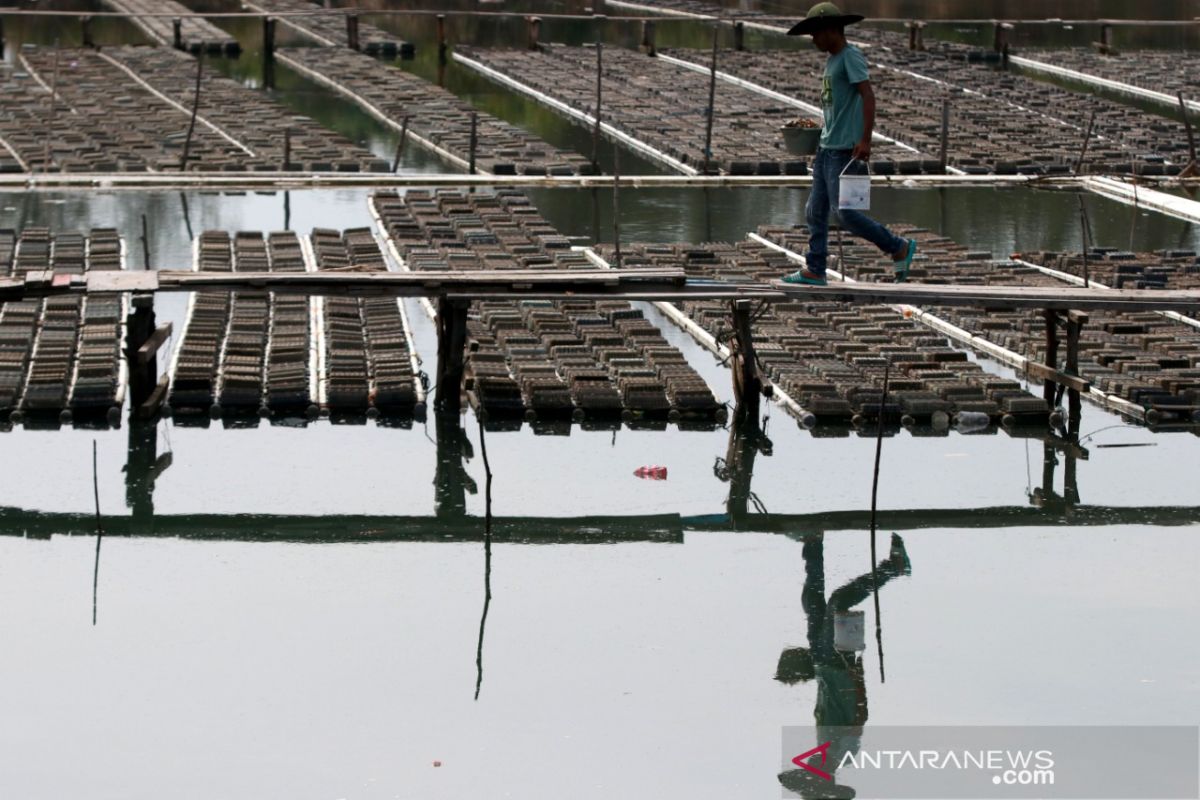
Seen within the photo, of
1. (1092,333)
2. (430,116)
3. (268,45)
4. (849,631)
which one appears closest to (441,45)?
(268,45)

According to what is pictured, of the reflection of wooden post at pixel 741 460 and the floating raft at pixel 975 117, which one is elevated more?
the floating raft at pixel 975 117

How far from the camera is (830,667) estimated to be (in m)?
11.6

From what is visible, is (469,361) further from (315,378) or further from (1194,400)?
(1194,400)

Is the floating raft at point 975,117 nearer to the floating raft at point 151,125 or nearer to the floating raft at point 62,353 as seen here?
the floating raft at point 151,125

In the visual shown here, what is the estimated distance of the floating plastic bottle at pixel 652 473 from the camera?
15.3 m

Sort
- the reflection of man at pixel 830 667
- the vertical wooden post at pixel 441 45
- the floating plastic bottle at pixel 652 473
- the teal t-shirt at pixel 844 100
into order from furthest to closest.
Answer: the vertical wooden post at pixel 441 45 → the floating plastic bottle at pixel 652 473 → the teal t-shirt at pixel 844 100 → the reflection of man at pixel 830 667

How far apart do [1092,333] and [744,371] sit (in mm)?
4282

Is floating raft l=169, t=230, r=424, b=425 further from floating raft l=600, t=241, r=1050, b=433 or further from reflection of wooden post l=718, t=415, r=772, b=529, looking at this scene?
floating raft l=600, t=241, r=1050, b=433

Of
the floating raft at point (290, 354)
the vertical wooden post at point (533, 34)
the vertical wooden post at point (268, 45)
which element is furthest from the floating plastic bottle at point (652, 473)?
the vertical wooden post at point (533, 34)

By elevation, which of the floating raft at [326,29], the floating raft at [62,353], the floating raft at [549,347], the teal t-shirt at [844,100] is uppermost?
the teal t-shirt at [844,100]

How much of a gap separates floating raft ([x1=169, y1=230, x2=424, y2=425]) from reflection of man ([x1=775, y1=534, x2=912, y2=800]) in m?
4.59

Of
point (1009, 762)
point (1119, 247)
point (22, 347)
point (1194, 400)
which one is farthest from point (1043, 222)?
point (1009, 762)

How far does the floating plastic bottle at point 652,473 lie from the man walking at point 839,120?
216cm

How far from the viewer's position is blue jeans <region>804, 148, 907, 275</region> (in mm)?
13984
